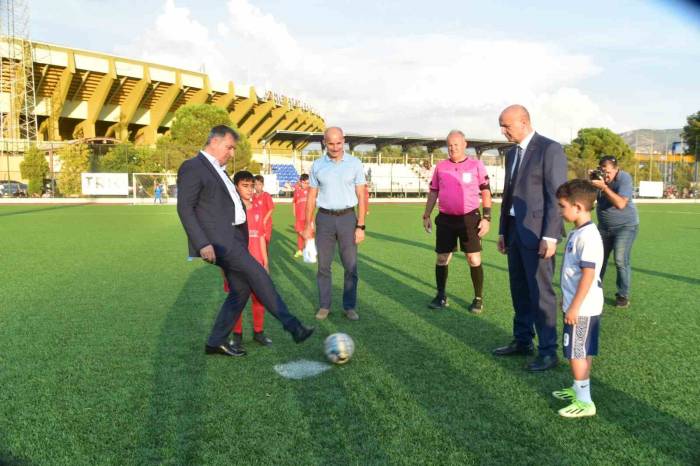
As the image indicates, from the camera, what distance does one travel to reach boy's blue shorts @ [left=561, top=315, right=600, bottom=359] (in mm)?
3293

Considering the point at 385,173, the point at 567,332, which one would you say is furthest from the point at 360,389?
the point at 385,173

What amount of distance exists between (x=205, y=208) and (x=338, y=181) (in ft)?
6.40

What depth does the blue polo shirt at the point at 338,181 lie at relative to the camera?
5777mm

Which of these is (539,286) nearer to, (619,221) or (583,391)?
(583,391)

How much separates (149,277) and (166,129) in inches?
2541

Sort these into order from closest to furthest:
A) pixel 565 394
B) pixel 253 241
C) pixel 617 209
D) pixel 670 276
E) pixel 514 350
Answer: pixel 565 394, pixel 514 350, pixel 253 241, pixel 617 209, pixel 670 276

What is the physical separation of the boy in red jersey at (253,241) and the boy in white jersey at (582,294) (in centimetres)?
260

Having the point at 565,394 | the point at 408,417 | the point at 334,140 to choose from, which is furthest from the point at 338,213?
the point at 565,394

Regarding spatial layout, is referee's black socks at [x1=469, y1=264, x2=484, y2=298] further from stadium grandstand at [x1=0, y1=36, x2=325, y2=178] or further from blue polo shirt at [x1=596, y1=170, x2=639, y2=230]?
Result: stadium grandstand at [x1=0, y1=36, x2=325, y2=178]

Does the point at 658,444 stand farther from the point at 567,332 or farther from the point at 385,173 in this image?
the point at 385,173

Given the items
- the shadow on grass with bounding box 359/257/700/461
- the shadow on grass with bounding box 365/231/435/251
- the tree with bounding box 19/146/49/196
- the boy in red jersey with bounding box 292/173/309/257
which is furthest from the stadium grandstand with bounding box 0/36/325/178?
the shadow on grass with bounding box 359/257/700/461

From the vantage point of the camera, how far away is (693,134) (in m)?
56.6

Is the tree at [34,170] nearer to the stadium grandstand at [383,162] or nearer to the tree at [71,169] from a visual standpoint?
the tree at [71,169]

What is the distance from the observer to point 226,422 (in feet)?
10.6
